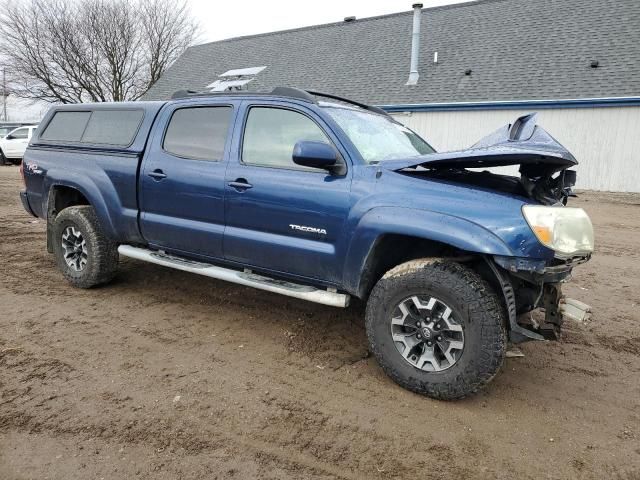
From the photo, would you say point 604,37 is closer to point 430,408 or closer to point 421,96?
point 421,96

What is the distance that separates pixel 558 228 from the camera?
9.37 feet

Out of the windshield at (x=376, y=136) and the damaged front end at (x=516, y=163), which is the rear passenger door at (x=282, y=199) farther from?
the damaged front end at (x=516, y=163)

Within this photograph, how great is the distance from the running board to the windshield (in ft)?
3.38

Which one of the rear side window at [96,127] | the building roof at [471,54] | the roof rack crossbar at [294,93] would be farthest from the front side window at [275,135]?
the building roof at [471,54]

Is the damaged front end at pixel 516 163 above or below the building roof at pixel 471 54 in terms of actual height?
below

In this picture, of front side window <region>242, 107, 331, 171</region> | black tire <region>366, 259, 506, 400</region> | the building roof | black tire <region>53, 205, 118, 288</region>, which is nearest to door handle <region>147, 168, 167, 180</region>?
front side window <region>242, 107, 331, 171</region>

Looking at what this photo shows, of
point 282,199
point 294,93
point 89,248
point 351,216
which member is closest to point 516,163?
point 351,216

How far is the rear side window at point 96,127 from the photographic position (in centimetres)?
468

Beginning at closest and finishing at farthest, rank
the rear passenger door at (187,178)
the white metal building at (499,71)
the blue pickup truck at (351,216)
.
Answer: the blue pickup truck at (351,216) → the rear passenger door at (187,178) → the white metal building at (499,71)

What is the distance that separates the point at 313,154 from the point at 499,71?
49.3ft

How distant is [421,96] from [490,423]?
51.3ft

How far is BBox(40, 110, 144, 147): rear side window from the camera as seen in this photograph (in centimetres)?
468

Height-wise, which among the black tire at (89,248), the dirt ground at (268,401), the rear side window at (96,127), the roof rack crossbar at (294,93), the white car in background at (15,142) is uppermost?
the roof rack crossbar at (294,93)

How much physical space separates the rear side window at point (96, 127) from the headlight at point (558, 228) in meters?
3.61
